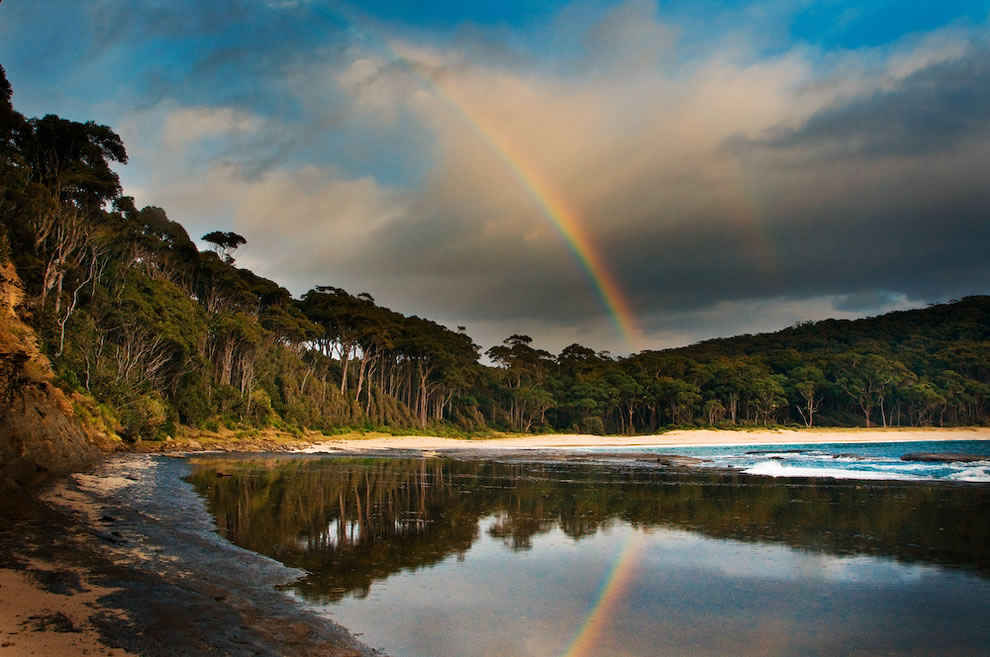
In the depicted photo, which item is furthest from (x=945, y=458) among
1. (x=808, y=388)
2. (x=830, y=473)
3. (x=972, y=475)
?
(x=808, y=388)

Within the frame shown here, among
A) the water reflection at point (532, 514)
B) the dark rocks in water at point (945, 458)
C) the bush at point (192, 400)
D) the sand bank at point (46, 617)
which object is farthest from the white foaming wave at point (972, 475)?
the bush at point (192, 400)

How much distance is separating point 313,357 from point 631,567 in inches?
2670

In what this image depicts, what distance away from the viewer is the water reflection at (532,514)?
35.3 ft

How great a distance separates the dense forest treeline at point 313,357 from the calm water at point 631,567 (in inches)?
708

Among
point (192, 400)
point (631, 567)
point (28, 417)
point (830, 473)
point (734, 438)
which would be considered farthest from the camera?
point (734, 438)

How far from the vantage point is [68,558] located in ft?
26.8

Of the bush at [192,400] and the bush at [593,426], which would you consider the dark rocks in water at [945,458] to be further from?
the bush at [593,426]

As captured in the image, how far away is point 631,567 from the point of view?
1005cm

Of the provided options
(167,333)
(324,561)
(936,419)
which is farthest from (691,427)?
(324,561)

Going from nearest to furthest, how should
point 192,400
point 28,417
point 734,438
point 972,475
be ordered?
1. point 28,417
2. point 972,475
3. point 192,400
4. point 734,438

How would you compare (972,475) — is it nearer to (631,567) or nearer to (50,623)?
(631,567)

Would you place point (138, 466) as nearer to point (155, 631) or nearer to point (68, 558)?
point (68, 558)

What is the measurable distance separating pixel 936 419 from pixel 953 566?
120652mm

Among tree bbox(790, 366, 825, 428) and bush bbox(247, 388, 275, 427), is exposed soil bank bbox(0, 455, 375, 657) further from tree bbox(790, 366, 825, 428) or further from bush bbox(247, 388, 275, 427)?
tree bbox(790, 366, 825, 428)
